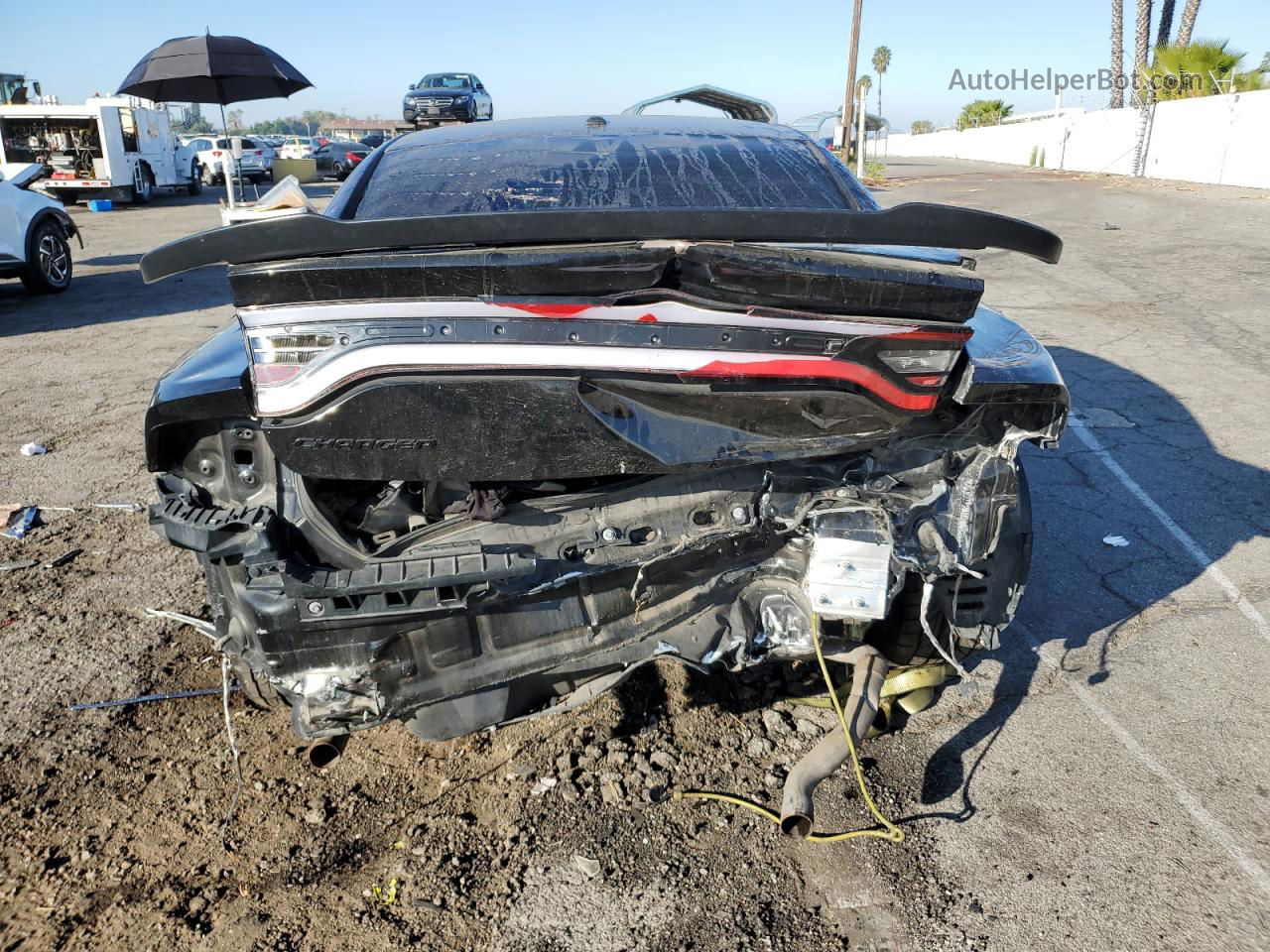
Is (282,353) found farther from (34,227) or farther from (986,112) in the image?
(986,112)

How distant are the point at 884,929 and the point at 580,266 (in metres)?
1.80

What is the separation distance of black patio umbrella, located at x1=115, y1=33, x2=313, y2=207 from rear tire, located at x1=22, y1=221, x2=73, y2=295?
2.19m

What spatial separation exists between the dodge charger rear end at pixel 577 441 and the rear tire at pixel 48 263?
32.4 ft

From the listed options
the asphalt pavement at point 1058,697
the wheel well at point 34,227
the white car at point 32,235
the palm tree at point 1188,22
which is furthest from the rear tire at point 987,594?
the palm tree at point 1188,22

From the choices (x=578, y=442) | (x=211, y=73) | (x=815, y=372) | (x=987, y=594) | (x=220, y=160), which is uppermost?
(x=211, y=73)

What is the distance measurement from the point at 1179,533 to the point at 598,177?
3.41 meters

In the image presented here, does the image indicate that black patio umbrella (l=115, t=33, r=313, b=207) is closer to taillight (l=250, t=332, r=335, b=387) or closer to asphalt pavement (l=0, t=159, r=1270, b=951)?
asphalt pavement (l=0, t=159, r=1270, b=951)

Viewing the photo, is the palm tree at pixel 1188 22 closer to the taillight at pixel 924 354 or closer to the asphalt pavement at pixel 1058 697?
the asphalt pavement at pixel 1058 697

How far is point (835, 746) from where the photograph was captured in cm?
264

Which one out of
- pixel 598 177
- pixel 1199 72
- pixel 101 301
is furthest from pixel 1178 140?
pixel 598 177

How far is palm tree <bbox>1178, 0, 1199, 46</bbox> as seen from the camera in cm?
2661

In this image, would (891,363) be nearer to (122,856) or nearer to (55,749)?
(122,856)

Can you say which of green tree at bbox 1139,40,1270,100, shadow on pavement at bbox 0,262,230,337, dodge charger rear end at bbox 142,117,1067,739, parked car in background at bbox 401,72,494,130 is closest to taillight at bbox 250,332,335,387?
dodge charger rear end at bbox 142,117,1067,739

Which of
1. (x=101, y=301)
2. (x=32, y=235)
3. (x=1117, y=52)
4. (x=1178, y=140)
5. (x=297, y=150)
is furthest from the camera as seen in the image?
(x=297, y=150)
